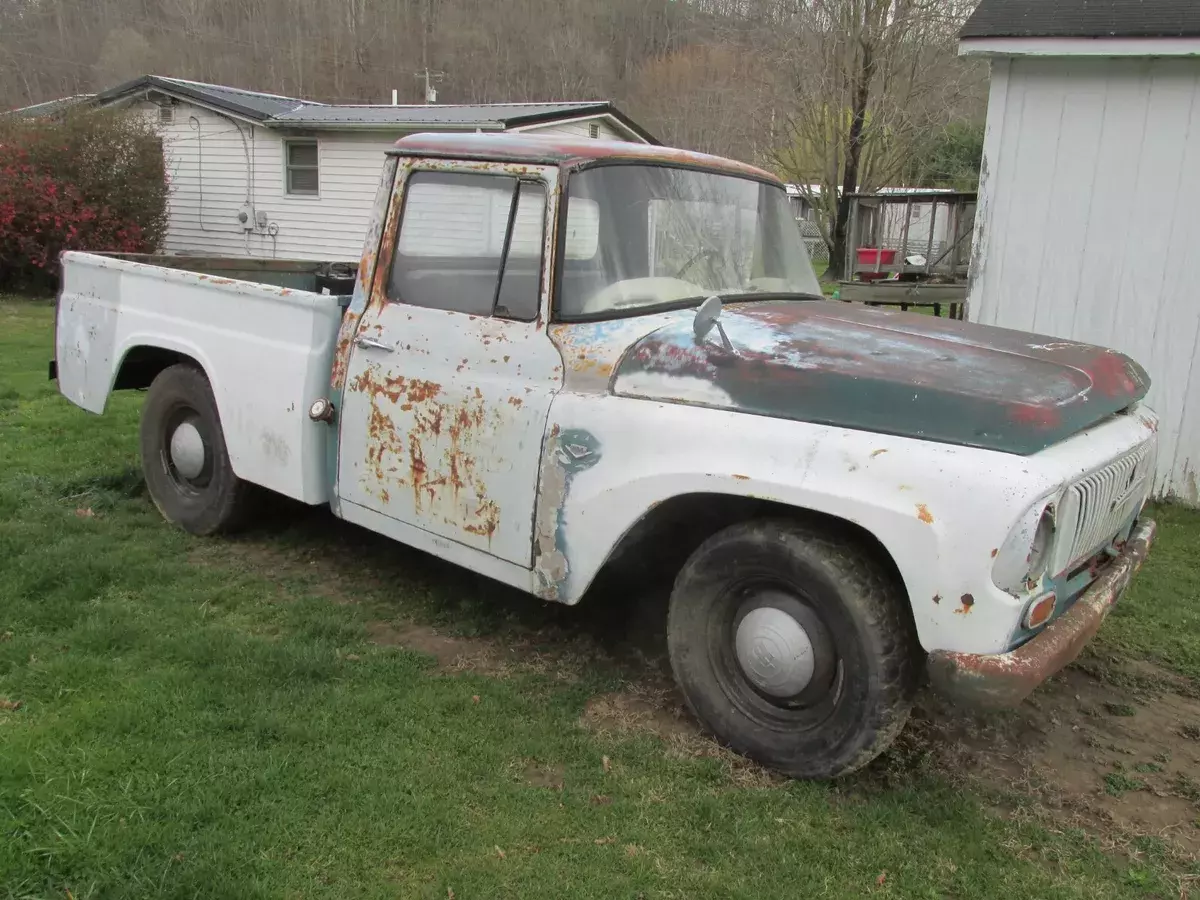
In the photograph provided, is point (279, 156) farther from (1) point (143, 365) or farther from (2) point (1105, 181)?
(2) point (1105, 181)

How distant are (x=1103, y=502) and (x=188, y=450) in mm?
4231

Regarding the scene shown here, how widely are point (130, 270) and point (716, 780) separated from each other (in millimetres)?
4008

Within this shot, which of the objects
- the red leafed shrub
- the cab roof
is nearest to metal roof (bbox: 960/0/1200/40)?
the cab roof

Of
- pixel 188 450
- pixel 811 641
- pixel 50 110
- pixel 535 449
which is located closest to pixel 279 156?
pixel 50 110

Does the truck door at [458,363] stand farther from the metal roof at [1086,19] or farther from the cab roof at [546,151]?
the metal roof at [1086,19]

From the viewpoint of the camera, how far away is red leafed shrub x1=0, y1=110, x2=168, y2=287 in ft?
50.0

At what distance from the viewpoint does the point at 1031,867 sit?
104 inches

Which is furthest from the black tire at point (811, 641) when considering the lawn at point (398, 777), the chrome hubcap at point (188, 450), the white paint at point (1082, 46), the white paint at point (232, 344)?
the white paint at point (1082, 46)

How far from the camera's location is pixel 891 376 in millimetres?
2818

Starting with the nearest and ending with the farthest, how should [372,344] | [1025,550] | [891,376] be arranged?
[1025,550] < [891,376] < [372,344]

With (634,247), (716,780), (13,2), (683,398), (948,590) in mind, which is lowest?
(716,780)

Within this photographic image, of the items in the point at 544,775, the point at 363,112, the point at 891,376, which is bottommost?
the point at 544,775

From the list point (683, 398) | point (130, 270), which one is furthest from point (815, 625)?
point (130, 270)

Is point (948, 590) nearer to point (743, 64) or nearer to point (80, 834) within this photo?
point (80, 834)
